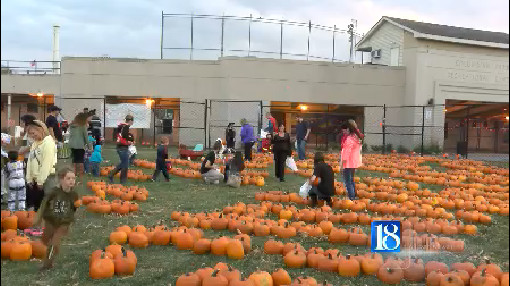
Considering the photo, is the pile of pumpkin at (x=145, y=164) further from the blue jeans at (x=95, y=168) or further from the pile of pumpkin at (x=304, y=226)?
the pile of pumpkin at (x=304, y=226)

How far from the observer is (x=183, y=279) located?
4.60 m

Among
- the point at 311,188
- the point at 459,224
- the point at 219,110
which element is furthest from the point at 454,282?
the point at 219,110

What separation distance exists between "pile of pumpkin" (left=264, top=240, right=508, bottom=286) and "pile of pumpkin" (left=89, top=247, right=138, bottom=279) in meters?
1.63

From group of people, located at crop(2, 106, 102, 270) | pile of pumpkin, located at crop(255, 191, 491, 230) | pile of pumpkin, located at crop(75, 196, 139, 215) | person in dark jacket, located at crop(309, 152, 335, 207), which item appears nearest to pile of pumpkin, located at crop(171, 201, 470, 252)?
pile of pumpkin, located at crop(255, 191, 491, 230)

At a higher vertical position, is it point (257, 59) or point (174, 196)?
point (257, 59)

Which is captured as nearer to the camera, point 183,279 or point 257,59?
point 183,279

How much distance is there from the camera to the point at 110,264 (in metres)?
5.09

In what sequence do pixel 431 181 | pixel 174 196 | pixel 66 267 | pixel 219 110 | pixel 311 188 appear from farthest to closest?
pixel 219 110
pixel 431 181
pixel 174 196
pixel 311 188
pixel 66 267

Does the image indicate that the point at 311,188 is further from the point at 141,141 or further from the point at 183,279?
the point at 141,141

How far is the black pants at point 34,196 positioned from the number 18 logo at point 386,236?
5346 mm

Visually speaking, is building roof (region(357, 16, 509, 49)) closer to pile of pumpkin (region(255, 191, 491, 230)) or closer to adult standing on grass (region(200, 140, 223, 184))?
pile of pumpkin (region(255, 191, 491, 230))

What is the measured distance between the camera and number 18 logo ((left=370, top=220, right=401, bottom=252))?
2.61m

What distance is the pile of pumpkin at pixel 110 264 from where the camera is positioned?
5031mm

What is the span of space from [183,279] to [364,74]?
2941cm
